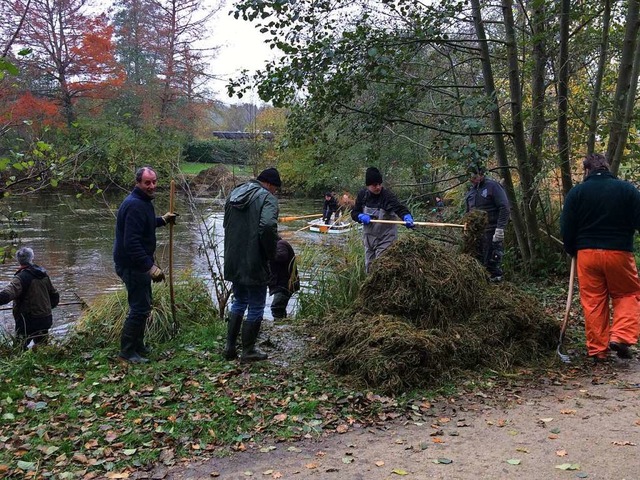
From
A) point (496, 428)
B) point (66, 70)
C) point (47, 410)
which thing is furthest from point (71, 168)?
point (66, 70)

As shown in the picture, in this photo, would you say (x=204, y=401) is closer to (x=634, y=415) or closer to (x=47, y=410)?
(x=47, y=410)

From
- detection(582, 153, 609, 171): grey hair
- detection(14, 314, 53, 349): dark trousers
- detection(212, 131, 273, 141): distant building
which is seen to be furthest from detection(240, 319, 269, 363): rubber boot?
detection(212, 131, 273, 141): distant building

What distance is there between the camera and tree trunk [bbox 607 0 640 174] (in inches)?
286

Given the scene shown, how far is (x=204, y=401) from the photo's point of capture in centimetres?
464

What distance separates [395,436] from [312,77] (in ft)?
15.4

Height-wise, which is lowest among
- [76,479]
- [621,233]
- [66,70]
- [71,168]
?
[76,479]

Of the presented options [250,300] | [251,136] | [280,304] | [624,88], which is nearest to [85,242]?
[280,304]

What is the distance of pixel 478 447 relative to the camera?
3.81 meters

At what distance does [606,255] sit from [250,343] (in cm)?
341

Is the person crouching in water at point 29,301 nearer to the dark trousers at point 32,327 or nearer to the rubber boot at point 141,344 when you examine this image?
the dark trousers at point 32,327

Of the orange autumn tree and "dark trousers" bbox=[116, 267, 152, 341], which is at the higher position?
the orange autumn tree

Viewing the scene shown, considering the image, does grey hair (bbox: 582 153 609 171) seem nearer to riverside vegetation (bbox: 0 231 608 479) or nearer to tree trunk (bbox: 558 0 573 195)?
riverside vegetation (bbox: 0 231 608 479)

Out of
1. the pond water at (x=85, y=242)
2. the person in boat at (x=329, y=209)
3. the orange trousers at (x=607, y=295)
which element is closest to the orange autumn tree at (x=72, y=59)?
the pond water at (x=85, y=242)

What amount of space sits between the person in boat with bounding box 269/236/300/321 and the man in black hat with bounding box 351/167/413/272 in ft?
3.62
